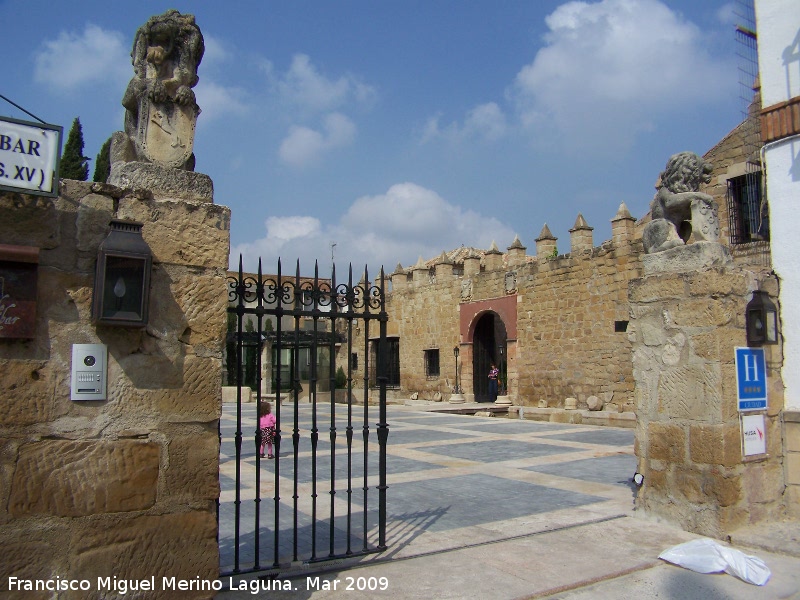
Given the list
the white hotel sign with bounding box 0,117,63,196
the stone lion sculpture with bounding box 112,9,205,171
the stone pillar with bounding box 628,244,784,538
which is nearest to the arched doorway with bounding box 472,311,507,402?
the stone pillar with bounding box 628,244,784,538

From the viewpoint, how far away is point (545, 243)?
18891mm

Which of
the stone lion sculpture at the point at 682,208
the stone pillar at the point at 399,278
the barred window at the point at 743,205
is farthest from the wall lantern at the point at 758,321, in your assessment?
the stone pillar at the point at 399,278

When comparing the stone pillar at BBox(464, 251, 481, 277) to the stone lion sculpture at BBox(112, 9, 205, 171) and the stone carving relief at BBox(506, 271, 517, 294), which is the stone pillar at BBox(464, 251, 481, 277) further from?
the stone lion sculpture at BBox(112, 9, 205, 171)

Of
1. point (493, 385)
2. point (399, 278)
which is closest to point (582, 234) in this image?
point (493, 385)

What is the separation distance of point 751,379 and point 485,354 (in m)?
17.6

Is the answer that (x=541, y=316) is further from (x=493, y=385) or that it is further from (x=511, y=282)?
(x=493, y=385)

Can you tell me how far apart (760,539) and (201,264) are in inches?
171

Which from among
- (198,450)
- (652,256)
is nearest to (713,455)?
(652,256)

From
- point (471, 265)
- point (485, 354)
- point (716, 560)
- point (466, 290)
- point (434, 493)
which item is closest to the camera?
point (716, 560)

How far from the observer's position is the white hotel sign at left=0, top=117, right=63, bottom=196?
2.80 meters

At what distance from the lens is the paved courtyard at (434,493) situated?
16.4 ft

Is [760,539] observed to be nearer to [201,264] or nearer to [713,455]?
[713,455]

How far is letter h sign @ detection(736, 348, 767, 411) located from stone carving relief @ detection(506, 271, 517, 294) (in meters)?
14.9

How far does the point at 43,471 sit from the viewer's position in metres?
2.91
